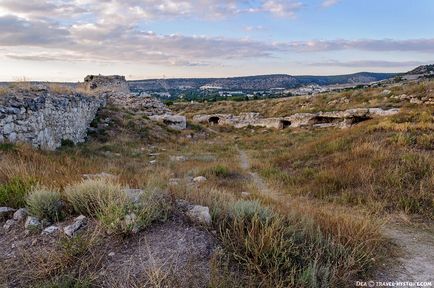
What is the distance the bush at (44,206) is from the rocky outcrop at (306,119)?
840 inches

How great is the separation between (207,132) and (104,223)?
22.7 meters

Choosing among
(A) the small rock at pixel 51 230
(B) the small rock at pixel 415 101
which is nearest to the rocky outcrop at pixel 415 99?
(B) the small rock at pixel 415 101

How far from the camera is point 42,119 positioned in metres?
10.2

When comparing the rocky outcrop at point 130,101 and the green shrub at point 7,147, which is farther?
the rocky outcrop at point 130,101

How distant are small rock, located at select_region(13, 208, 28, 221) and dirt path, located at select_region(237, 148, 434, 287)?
414 cm

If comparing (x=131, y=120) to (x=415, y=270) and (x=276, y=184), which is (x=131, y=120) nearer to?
(x=276, y=184)

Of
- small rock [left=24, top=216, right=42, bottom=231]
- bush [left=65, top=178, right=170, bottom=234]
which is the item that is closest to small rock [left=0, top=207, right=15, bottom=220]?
small rock [left=24, top=216, right=42, bottom=231]

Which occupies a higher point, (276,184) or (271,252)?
(271,252)

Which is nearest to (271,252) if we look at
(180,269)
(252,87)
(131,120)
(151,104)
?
(180,269)

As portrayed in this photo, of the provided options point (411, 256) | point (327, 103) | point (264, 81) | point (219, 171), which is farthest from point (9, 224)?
point (264, 81)

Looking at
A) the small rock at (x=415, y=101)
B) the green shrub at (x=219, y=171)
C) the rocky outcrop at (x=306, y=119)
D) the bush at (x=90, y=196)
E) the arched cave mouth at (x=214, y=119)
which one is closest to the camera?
the bush at (x=90, y=196)

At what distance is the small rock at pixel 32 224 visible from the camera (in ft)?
13.0

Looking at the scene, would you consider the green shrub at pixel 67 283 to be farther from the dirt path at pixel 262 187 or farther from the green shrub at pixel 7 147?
the green shrub at pixel 7 147

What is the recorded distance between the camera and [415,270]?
4086mm
